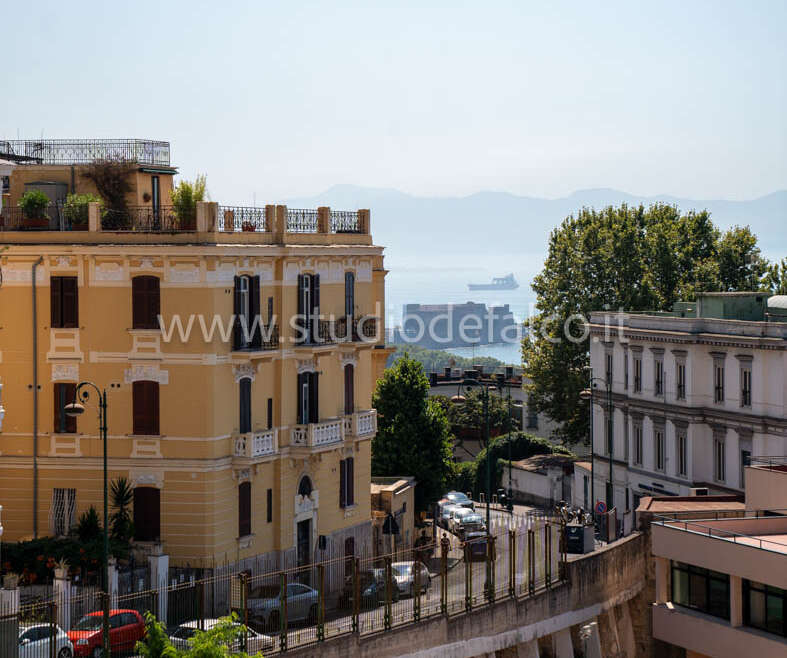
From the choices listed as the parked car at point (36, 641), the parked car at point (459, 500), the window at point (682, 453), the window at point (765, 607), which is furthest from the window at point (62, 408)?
the window at point (682, 453)

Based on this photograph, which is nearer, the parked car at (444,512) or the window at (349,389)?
the window at (349,389)

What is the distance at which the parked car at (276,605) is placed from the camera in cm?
3366

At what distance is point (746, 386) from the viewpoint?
193 ft

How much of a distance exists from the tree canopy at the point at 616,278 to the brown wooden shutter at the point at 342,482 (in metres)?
32.4

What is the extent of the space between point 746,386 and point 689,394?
346 centimetres

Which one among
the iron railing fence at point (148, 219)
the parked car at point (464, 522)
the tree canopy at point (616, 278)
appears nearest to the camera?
the iron railing fence at point (148, 219)

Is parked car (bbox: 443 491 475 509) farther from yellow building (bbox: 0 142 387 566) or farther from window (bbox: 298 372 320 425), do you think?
yellow building (bbox: 0 142 387 566)

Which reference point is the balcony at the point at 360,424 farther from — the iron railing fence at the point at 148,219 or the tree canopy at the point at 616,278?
the tree canopy at the point at 616,278

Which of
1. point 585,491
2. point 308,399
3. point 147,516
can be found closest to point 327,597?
point 147,516

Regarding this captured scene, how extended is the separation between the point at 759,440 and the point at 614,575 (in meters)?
16.2

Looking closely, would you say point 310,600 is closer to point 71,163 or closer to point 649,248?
point 71,163

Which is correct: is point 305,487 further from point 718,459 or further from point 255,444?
point 718,459

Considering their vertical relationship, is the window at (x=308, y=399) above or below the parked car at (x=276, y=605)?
above

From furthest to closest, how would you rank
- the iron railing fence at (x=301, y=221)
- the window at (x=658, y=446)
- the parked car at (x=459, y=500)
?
the parked car at (x=459, y=500) < the window at (x=658, y=446) < the iron railing fence at (x=301, y=221)
